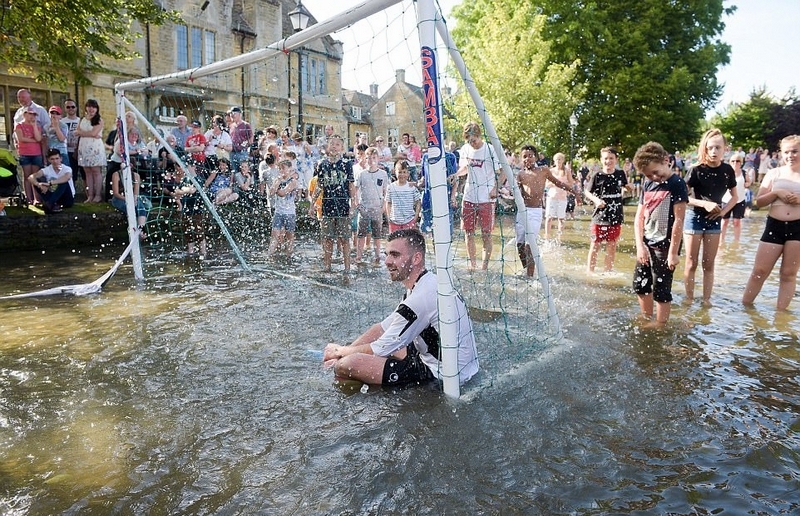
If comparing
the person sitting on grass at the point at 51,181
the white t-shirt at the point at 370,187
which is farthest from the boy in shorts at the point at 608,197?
the person sitting on grass at the point at 51,181

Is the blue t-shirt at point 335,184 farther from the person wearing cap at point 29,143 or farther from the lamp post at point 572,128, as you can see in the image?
the lamp post at point 572,128

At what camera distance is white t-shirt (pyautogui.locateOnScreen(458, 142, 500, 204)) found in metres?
8.23

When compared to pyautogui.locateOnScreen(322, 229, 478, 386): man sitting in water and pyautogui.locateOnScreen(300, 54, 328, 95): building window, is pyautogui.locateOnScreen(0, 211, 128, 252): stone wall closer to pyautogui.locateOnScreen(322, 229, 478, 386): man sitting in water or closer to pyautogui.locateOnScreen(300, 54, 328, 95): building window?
pyautogui.locateOnScreen(300, 54, 328, 95): building window

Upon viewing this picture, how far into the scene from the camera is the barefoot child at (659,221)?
5.20m

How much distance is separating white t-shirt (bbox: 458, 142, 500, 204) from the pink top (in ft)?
28.2

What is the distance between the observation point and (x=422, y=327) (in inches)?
159

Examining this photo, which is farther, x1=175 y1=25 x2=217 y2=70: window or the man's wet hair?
x1=175 y1=25 x2=217 y2=70: window

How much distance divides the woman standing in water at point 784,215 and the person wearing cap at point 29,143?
12238mm

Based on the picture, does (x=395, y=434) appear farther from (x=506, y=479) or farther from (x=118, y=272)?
(x=118, y=272)

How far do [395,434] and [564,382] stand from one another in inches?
60.2

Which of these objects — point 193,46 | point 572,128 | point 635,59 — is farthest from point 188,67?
point 635,59

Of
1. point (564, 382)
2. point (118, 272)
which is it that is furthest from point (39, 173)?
point (564, 382)

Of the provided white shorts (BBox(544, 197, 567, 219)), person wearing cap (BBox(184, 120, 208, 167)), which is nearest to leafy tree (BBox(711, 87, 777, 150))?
white shorts (BBox(544, 197, 567, 219))

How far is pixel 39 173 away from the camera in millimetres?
11117
